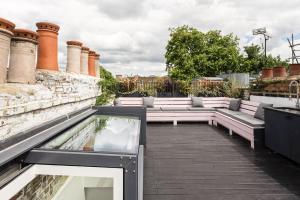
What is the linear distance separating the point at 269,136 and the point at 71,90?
12.9 ft

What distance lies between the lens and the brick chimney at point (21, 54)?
2.75 m

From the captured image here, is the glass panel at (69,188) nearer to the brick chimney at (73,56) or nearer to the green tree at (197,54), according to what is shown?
the brick chimney at (73,56)

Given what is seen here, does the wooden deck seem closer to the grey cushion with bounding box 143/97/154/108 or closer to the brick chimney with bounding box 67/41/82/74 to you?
the brick chimney with bounding box 67/41/82/74

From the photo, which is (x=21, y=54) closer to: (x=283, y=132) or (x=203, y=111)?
(x=283, y=132)

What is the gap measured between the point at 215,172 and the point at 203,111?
497 cm

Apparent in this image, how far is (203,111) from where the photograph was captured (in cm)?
895

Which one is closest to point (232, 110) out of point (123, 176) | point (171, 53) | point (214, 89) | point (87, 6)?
point (214, 89)

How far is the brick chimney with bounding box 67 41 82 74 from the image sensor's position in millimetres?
4863

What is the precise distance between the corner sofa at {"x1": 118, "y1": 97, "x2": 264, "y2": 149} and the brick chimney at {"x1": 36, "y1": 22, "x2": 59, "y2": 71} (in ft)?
14.6

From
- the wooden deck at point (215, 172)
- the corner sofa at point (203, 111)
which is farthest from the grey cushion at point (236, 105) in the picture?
the wooden deck at point (215, 172)

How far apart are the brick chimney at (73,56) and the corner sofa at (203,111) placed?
400 centimetres

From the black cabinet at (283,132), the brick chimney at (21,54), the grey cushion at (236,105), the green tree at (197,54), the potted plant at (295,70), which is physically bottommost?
the black cabinet at (283,132)

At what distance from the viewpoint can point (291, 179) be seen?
3.76 meters

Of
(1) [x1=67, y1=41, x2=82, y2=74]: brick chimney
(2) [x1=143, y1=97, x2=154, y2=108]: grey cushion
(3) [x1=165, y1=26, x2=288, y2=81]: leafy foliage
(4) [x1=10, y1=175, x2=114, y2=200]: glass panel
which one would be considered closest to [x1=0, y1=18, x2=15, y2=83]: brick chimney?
(4) [x1=10, y1=175, x2=114, y2=200]: glass panel
